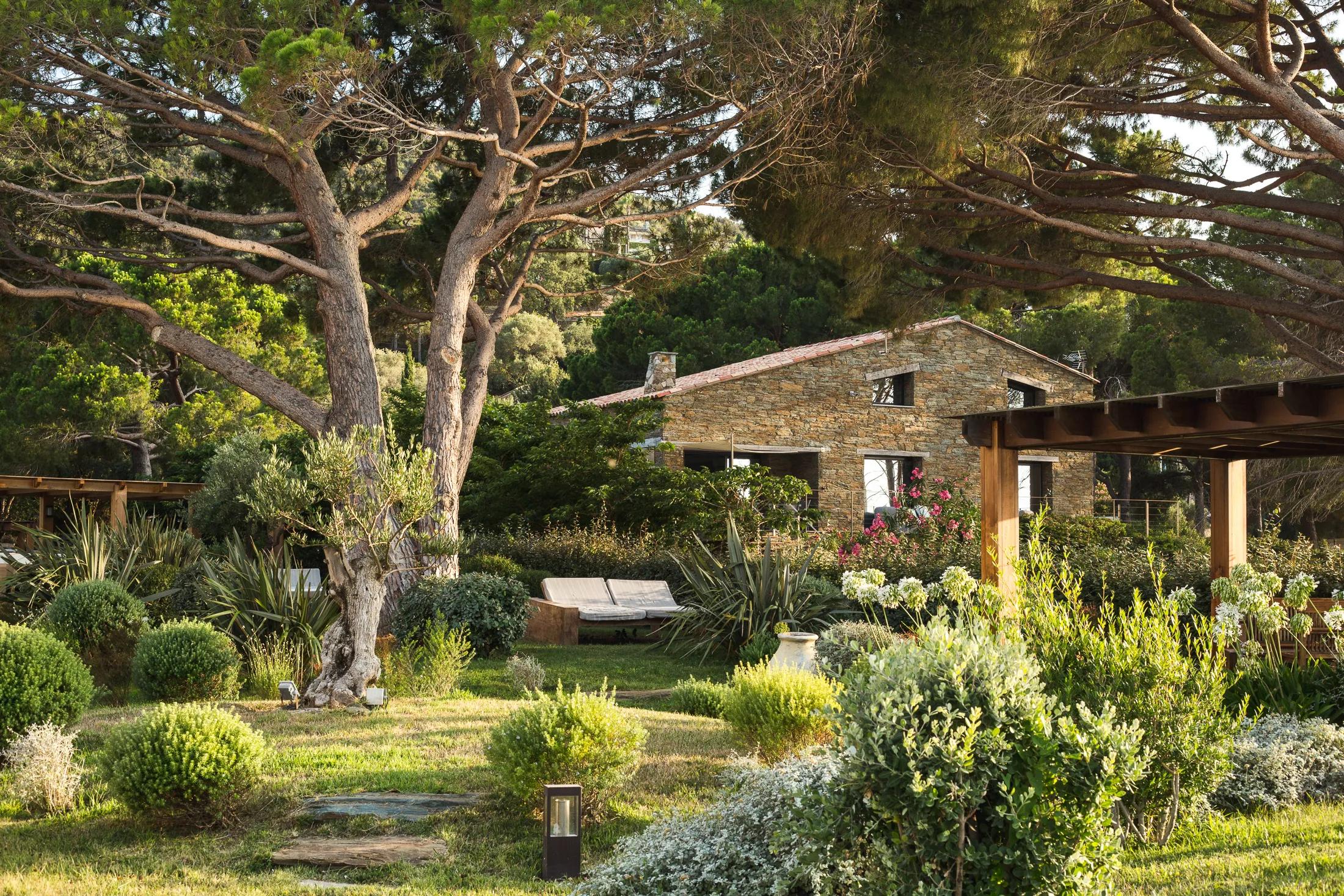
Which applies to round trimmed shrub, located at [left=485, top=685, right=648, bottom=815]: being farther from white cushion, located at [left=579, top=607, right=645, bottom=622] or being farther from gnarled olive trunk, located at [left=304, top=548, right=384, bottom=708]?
white cushion, located at [left=579, top=607, right=645, bottom=622]

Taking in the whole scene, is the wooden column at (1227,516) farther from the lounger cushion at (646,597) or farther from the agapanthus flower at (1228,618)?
the lounger cushion at (646,597)

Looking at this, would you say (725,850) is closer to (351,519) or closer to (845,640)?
(351,519)

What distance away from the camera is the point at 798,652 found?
7.48 metres

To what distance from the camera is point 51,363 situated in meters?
23.9

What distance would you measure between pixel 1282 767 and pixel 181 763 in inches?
198

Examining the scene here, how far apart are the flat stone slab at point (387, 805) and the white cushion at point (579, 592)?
6.96m

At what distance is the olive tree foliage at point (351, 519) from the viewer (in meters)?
7.23

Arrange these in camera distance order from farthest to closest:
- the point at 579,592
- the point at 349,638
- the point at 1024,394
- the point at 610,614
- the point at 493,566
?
the point at 1024,394 → the point at 493,566 → the point at 579,592 → the point at 610,614 → the point at 349,638

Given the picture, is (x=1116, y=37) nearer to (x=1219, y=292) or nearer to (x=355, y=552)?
(x=1219, y=292)

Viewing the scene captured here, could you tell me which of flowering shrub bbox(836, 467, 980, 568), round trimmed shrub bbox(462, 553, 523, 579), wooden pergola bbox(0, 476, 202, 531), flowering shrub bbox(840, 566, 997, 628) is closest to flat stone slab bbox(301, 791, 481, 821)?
flowering shrub bbox(840, 566, 997, 628)

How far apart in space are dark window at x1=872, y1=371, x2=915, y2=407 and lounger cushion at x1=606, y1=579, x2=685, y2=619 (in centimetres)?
888

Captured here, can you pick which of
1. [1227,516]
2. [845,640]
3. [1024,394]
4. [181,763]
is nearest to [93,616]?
[181,763]

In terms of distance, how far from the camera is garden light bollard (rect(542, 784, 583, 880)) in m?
4.54

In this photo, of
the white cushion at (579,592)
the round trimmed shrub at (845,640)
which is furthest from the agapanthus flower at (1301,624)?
the white cushion at (579,592)
